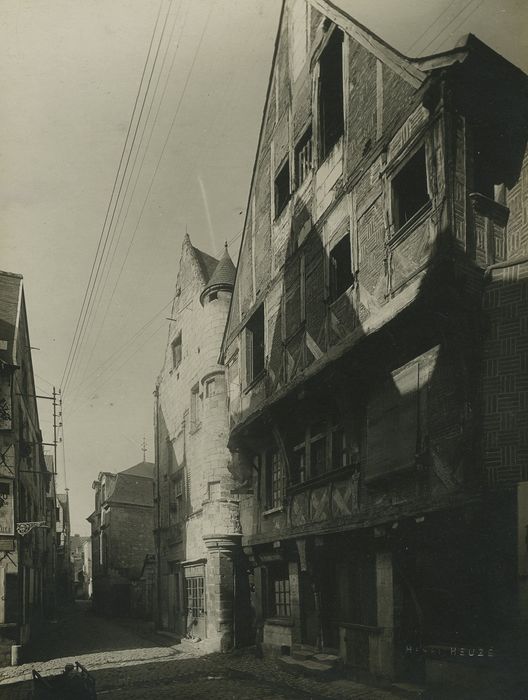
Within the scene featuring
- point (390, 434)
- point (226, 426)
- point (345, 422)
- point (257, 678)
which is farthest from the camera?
point (226, 426)

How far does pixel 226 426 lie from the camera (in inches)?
655

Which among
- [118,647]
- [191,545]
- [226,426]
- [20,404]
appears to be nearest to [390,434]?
[226,426]

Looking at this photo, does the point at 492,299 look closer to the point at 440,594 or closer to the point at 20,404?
the point at 440,594

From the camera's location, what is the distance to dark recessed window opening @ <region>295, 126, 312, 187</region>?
12.1m

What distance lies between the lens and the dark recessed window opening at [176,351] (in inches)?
838

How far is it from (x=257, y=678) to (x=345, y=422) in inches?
208

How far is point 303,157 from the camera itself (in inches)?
493

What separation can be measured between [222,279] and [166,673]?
34.7 feet

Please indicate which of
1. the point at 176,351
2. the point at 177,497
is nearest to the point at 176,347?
the point at 176,351

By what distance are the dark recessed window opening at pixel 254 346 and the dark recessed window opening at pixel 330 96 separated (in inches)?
180

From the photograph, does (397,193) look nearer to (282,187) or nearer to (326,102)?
(326,102)

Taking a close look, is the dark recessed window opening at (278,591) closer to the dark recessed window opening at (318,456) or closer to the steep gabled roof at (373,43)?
the dark recessed window opening at (318,456)

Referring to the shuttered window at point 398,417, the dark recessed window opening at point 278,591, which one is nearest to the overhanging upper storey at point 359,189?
the shuttered window at point 398,417

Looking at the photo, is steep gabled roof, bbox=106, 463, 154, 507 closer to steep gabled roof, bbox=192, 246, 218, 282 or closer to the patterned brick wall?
steep gabled roof, bbox=192, 246, 218, 282
